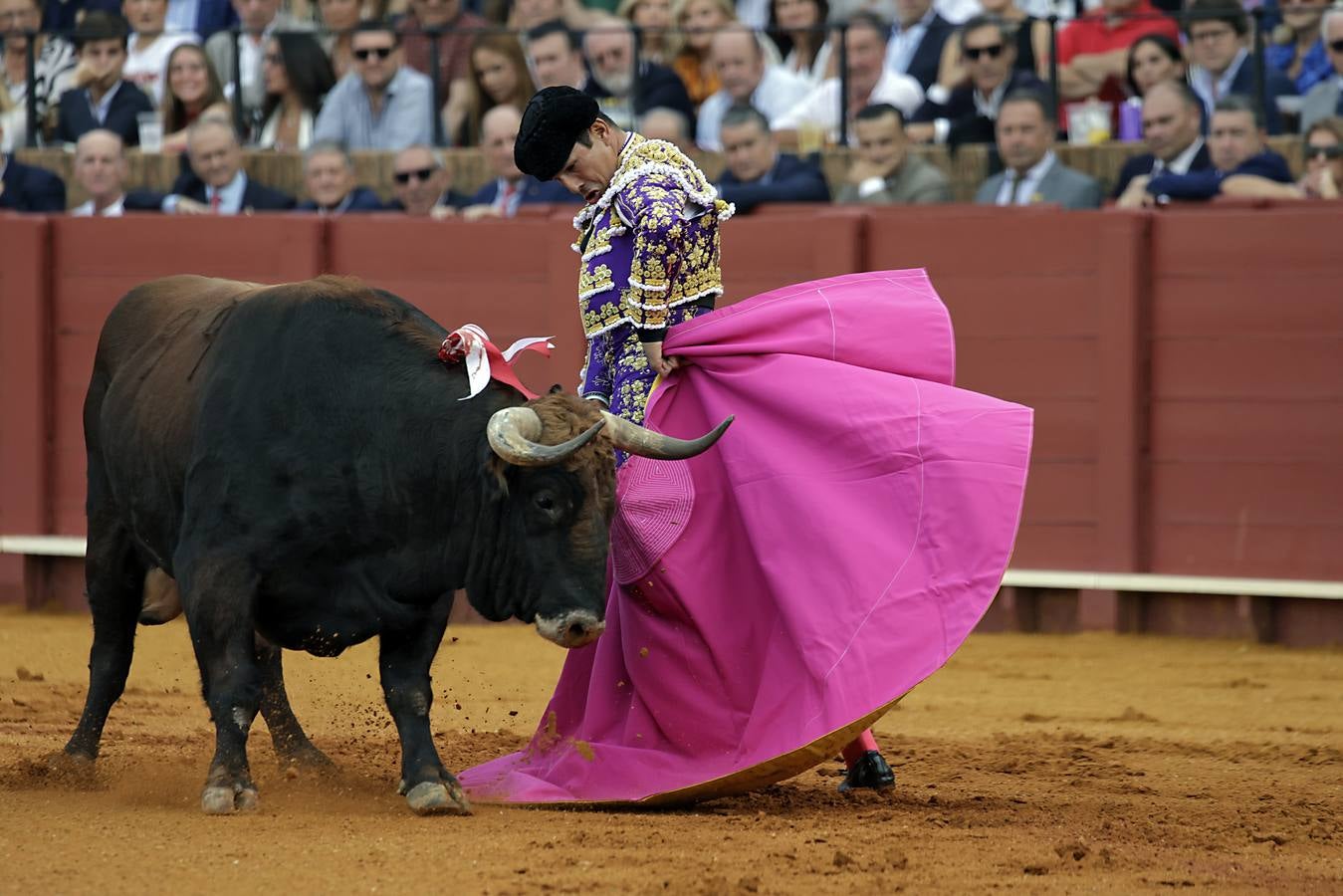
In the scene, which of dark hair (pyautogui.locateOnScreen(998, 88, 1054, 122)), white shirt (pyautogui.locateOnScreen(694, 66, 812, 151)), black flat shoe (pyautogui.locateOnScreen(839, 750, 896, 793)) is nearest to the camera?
black flat shoe (pyautogui.locateOnScreen(839, 750, 896, 793))

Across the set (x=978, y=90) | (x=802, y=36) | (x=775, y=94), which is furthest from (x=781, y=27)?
(x=978, y=90)

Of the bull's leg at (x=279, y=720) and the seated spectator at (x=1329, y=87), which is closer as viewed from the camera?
the bull's leg at (x=279, y=720)

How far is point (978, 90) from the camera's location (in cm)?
796

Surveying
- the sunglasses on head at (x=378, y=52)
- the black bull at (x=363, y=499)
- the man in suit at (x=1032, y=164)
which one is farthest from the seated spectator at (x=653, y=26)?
the black bull at (x=363, y=499)

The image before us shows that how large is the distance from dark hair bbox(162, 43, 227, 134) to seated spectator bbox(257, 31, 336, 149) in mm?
261

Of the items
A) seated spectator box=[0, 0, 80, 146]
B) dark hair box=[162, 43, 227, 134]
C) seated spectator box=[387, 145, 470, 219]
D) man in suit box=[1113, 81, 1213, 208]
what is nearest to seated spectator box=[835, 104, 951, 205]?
man in suit box=[1113, 81, 1213, 208]

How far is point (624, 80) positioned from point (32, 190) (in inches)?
109

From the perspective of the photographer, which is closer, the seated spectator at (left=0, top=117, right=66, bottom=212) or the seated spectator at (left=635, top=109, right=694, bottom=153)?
the seated spectator at (left=635, top=109, right=694, bottom=153)

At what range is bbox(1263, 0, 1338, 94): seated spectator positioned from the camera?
25.5 feet

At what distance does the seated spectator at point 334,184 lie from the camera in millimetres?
8273

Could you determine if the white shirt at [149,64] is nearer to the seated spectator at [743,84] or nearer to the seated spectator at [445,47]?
the seated spectator at [445,47]

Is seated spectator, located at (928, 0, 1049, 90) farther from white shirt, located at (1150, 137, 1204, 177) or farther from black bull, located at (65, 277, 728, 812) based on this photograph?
black bull, located at (65, 277, 728, 812)

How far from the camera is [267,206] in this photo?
28.1 feet

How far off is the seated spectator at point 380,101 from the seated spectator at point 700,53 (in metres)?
1.12
